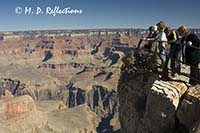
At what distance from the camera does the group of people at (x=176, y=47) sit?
16.3 metres

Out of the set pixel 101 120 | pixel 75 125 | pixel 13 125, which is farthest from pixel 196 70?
pixel 101 120

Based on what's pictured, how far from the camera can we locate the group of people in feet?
53.4

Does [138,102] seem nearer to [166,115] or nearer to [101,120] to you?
[166,115]

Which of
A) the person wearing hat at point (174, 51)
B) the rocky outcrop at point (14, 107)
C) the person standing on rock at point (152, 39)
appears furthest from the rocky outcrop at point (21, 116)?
the person wearing hat at point (174, 51)

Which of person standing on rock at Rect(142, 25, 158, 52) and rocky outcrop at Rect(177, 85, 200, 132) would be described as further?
person standing on rock at Rect(142, 25, 158, 52)

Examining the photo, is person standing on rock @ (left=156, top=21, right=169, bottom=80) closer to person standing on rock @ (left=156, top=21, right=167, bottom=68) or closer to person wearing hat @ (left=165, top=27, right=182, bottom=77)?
person standing on rock @ (left=156, top=21, right=167, bottom=68)

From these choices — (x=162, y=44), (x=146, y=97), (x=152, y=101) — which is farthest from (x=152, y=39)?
(x=152, y=101)

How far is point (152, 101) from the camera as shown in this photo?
54.7ft

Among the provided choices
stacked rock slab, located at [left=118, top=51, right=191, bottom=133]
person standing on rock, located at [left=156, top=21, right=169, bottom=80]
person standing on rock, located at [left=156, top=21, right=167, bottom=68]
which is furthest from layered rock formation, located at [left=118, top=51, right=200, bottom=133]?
person standing on rock, located at [left=156, top=21, right=167, bottom=68]

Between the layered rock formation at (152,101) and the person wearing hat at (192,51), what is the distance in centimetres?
56

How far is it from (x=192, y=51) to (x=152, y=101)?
245cm

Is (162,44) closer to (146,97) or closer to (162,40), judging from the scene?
(162,40)

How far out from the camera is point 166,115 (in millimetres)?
15648

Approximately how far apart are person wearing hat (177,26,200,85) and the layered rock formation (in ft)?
1.83
